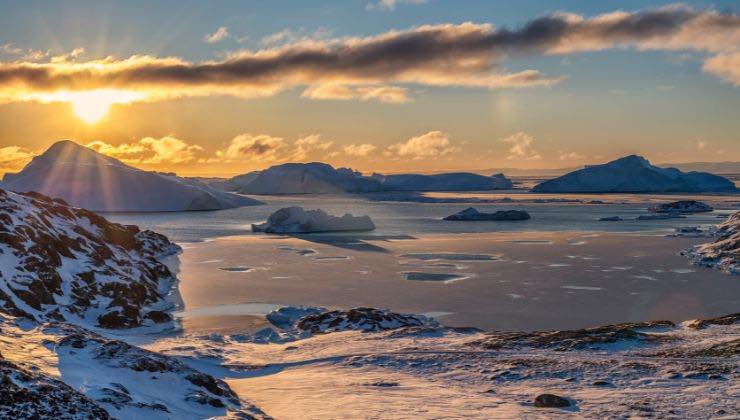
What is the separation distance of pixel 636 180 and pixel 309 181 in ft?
216

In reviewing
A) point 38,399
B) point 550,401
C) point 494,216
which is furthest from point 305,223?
point 38,399

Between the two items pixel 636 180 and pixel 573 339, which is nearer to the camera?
pixel 573 339

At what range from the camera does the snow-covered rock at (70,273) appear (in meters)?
19.5

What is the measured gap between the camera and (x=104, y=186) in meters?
86.7

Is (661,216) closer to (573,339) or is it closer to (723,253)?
(723,253)

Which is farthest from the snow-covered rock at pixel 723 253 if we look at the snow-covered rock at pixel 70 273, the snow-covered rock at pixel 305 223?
the snow-covered rock at pixel 305 223

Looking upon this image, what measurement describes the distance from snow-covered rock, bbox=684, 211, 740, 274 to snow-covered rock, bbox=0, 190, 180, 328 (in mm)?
24533

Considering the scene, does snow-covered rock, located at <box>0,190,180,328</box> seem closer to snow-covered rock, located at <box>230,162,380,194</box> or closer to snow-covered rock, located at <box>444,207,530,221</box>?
snow-covered rock, located at <box>444,207,530,221</box>

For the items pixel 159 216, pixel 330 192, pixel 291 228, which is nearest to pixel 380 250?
pixel 291 228

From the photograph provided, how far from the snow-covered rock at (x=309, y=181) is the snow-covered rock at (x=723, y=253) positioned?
104 meters

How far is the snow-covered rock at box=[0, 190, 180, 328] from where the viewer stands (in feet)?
64.0

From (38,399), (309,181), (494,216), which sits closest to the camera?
(38,399)

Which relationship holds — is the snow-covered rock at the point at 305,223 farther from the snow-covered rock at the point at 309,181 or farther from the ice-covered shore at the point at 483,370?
the snow-covered rock at the point at 309,181

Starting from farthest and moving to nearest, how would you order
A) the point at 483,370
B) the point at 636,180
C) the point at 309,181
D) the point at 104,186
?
the point at 309,181 < the point at 636,180 < the point at 104,186 < the point at 483,370
